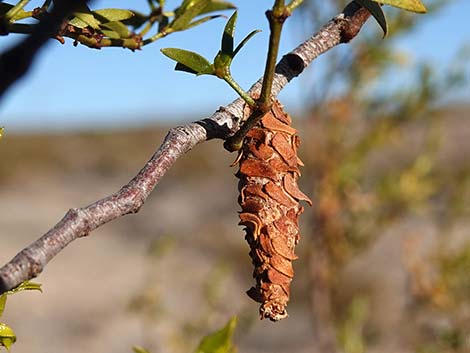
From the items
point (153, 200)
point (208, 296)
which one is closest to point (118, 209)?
point (208, 296)

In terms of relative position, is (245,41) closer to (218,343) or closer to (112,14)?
(112,14)

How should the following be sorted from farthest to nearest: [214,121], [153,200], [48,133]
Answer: [48,133]
[153,200]
[214,121]

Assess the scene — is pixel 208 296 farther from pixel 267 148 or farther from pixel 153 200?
pixel 153 200

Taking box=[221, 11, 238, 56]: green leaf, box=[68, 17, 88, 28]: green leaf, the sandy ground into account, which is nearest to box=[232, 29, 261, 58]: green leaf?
box=[221, 11, 238, 56]: green leaf

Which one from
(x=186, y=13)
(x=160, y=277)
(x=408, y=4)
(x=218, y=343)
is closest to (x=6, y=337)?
(x=218, y=343)

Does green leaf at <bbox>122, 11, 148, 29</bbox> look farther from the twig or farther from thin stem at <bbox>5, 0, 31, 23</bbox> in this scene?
the twig

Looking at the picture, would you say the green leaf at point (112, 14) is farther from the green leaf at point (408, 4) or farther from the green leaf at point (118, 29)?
the green leaf at point (408, 4)
